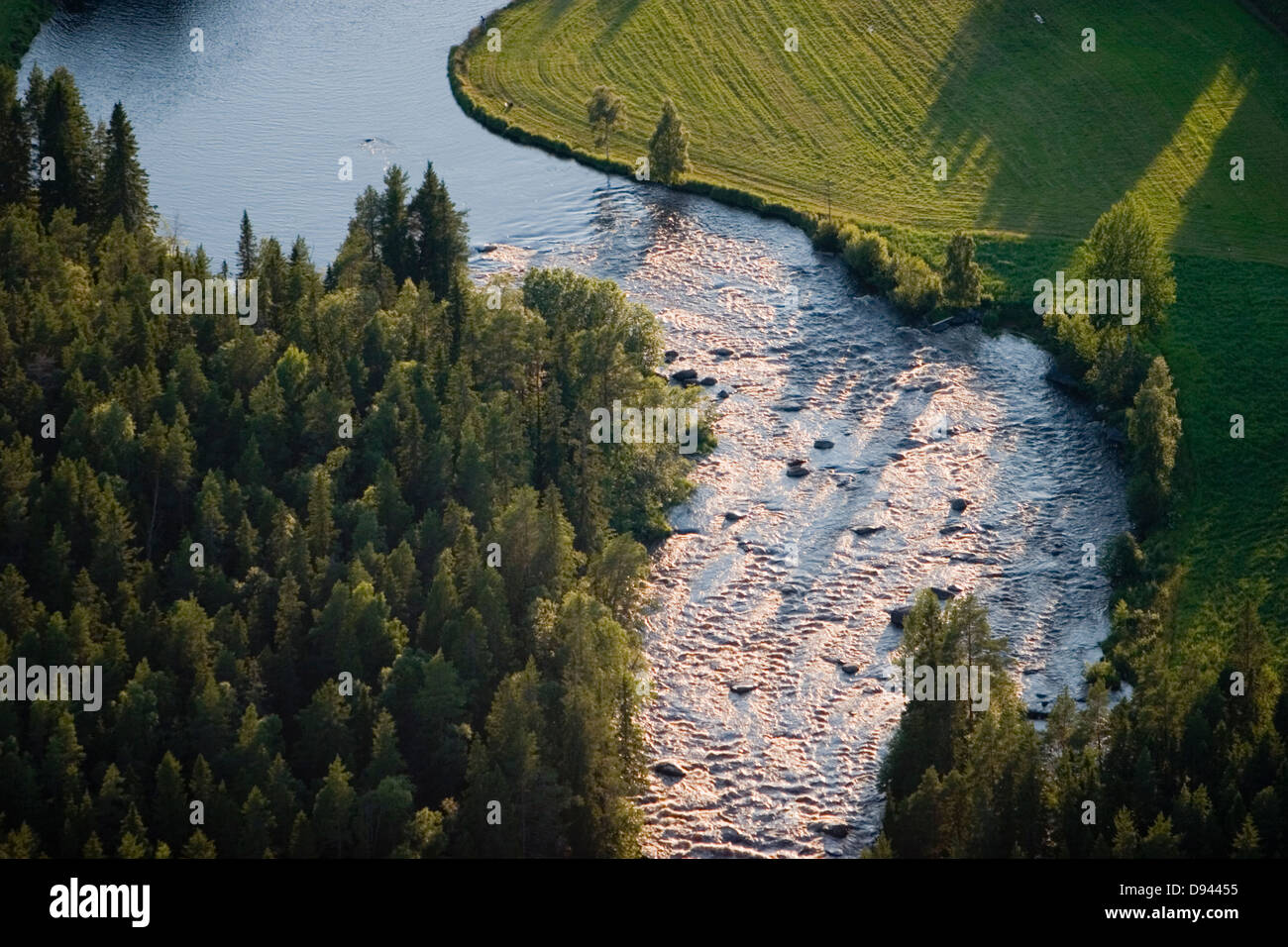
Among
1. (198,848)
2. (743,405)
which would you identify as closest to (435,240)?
(743,405)

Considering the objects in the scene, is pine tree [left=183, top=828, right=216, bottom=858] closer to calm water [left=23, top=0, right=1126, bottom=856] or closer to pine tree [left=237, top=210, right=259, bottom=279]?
calm water [left=23, top=0, right=1126, bottom=856]

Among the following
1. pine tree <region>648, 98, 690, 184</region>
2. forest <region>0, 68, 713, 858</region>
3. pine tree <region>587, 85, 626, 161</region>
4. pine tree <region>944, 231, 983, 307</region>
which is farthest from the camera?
pine tree <region>587, 85, 626, 161</region>

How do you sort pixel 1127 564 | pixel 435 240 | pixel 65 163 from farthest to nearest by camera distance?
pixel 65 163, pixel 435 240, pixel 1127 564

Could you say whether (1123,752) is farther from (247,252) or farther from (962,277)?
(247,252)

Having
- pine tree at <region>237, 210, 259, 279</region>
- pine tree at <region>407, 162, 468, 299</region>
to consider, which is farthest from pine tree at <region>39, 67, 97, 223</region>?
pine tree at <region>407, 162, 468, 299</region>

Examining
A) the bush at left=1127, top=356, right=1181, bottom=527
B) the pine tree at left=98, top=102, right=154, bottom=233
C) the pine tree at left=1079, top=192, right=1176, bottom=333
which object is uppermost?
the pine tree at left=98, top=102, right=154, bottom=233

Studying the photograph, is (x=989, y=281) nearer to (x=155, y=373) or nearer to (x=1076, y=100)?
(x=1076, y=100)

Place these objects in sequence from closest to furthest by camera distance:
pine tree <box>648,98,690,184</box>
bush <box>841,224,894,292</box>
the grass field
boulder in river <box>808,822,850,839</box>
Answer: boulder in river <box>808,822,850,839</box> < the grass field < bush <box>841,224,894,292</box> < pine tree <box>648,98,690,184</box>
